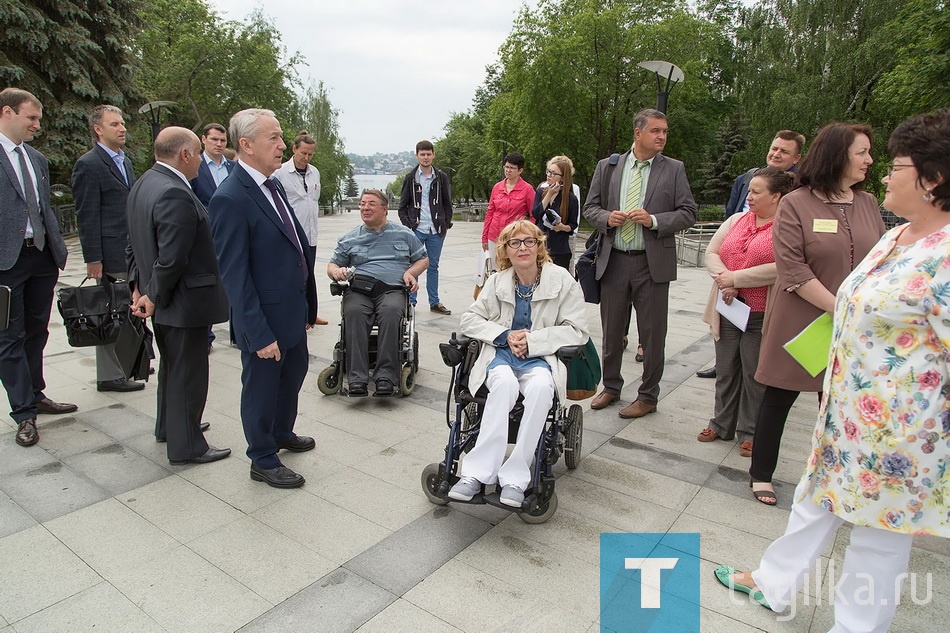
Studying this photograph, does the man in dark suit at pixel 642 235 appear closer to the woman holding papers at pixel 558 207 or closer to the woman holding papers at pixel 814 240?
the woman holding papers at pixel 814 240

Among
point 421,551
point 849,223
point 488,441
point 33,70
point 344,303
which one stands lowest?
point 421,551

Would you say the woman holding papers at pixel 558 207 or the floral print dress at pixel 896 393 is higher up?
the woman holding papers at pixel 558 207

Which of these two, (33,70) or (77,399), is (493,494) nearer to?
(77,399)

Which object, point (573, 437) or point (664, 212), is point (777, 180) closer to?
point (664, 212)

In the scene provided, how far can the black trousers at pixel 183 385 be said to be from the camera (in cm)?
362

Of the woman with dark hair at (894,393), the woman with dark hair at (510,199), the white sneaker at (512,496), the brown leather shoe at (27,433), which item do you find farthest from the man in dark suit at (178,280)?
the woman with dark hair at (510,199)

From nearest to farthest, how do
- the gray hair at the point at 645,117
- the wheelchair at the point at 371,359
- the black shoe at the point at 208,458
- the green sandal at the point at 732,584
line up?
the green sandal at the point at 732,584, the black shoe at the point at 208,458, the gray hair at the point at 645,117, the wheelchair at the point at 371,359

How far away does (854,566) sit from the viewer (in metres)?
2.07

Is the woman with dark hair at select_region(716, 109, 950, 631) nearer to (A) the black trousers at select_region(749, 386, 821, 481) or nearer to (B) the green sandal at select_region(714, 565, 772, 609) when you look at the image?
(B) the green sandal at select_region(714, 565, 772, 609)

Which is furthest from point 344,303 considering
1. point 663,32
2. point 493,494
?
point 663,32

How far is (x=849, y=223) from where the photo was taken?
3.09 meters

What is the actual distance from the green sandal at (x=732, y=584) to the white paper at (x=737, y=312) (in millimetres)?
1696

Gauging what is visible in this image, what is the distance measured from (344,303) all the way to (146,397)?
5.62ft

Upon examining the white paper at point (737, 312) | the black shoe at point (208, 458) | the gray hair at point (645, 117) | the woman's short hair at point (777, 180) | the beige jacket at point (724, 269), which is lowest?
the black shoe at point (208, 458)
